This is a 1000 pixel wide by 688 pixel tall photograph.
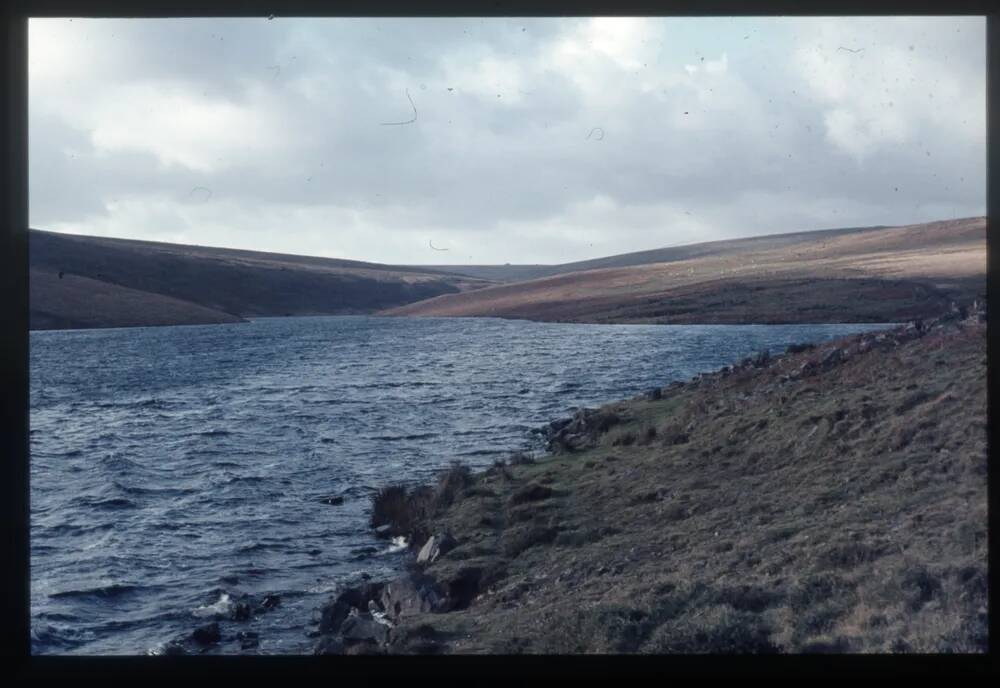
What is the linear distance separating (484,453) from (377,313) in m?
3.08

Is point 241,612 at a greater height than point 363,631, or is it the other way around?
point 363,631

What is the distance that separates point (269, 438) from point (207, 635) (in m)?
3.16

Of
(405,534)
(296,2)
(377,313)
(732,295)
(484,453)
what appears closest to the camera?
(296,2)

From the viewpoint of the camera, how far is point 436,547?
6.26 m

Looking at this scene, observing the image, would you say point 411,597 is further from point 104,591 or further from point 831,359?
point 831,359

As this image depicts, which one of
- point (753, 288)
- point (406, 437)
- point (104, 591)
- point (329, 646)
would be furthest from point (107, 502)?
point (753, 288)

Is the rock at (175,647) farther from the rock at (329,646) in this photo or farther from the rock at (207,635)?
the rock at (329,646)

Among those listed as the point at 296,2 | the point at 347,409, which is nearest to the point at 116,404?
the point at 347,409

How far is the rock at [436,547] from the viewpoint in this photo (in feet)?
20.3

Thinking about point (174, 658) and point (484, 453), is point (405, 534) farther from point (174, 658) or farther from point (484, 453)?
point (174, 658)

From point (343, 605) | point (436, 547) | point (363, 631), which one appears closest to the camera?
point (363, 631)

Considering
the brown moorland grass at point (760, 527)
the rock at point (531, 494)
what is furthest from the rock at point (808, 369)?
the rock at point (531, 494)

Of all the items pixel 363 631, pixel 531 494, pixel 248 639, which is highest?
pixel 531 494

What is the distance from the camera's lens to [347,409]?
9336mm
